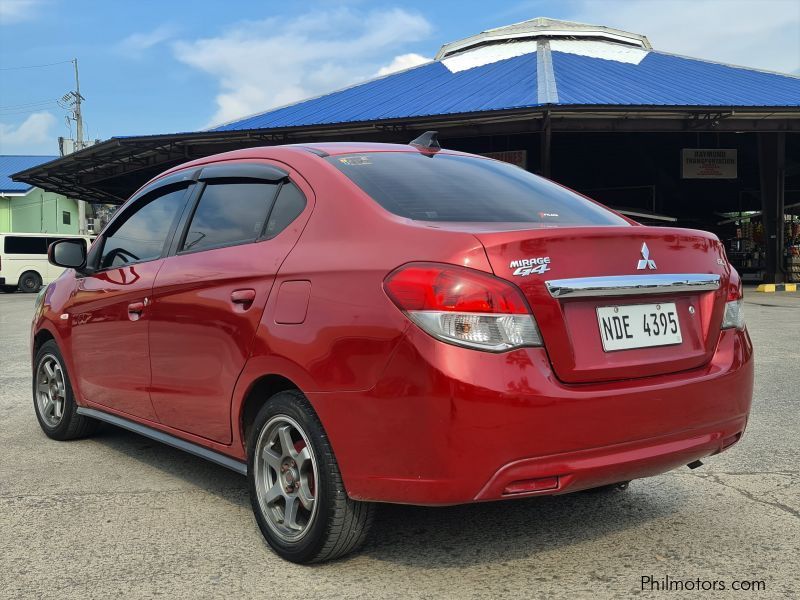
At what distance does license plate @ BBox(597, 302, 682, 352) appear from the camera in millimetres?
2549

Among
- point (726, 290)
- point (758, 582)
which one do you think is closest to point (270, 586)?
point (758, 582)

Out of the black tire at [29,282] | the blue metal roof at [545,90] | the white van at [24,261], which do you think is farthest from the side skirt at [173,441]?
the black tire at [29,282]

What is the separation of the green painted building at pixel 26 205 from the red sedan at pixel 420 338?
154 feet

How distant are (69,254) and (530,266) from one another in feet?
10.5

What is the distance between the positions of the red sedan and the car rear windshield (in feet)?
0.05

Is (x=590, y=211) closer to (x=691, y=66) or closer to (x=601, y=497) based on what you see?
(x=601, y=497)

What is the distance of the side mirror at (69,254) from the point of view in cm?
452

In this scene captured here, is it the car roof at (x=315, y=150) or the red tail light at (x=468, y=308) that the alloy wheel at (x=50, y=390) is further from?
the red tail light at (x=468, y=308)

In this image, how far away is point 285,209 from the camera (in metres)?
3.12

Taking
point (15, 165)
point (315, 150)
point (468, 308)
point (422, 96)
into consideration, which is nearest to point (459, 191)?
point (315, 150)

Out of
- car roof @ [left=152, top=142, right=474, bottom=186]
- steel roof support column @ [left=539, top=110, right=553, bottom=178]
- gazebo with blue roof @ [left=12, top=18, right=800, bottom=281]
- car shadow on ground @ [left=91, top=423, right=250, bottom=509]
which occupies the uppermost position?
gazebo with blue roof @ [left=12, top=18, right=800, bottom=281]

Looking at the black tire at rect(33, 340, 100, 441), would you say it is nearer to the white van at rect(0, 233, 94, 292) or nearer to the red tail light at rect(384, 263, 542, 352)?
the red tail light at rect(384, 263, 542, 352)

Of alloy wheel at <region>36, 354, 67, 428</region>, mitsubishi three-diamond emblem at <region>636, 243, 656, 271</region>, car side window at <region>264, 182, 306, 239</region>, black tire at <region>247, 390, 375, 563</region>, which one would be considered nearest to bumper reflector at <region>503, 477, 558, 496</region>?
black tire at <region>247, 390, 375, 563</region>

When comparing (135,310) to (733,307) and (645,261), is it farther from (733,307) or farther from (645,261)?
(733,307)
